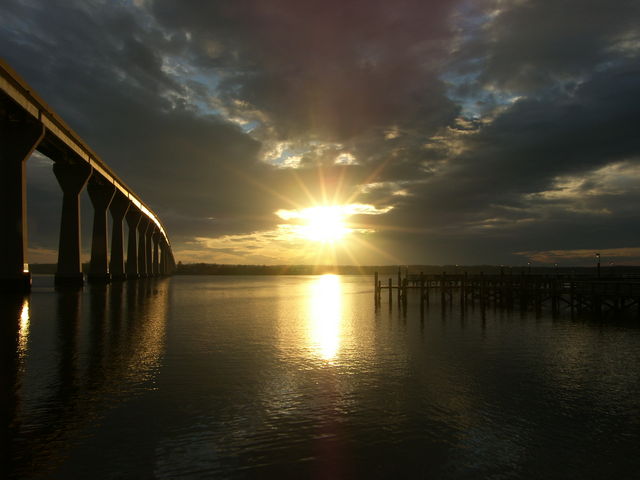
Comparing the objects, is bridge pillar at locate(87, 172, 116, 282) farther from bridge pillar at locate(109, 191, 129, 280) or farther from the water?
the water

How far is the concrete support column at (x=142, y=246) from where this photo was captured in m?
126

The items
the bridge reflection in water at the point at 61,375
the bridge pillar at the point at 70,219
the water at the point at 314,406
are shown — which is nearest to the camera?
the water at the point at 314,406

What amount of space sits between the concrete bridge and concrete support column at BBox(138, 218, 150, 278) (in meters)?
13.7

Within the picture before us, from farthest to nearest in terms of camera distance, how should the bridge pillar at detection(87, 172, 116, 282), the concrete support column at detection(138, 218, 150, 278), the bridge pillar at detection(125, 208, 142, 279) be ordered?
the concrete support column at detection(138, 218, 150, 278) → the bridge pillar at detection(125, 208, 142, 279) → the bridge pillar at detection(87, 172, 116, 282)

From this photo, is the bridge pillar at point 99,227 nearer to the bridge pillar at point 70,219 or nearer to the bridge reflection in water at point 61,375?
the bridge pillar at point 70,219

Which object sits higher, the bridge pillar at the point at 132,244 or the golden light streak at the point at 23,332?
the bridge pillar at the point at 132,244

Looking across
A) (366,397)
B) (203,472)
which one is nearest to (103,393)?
(203,472)

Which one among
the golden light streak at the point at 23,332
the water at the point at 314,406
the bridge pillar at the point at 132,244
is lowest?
the water at the point at 314,406

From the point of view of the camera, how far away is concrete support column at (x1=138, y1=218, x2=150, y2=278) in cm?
12629

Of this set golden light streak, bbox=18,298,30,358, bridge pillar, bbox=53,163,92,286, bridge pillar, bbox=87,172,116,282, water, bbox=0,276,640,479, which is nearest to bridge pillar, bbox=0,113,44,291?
golden light streak, bbox=18,298,30,358

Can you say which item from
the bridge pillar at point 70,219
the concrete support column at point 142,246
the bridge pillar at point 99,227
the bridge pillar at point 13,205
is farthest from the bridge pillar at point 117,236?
the bridge pillar at point 13,205

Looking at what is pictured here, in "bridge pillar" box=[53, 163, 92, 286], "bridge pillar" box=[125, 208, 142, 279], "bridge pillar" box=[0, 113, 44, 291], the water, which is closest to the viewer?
the water

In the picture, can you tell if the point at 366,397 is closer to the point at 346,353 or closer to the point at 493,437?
the point at 493,437

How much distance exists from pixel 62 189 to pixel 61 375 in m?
56.6
